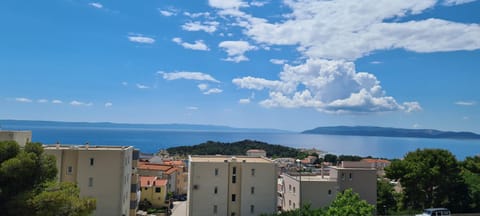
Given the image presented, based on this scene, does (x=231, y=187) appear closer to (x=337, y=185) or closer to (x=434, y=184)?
(x=337, y=185)

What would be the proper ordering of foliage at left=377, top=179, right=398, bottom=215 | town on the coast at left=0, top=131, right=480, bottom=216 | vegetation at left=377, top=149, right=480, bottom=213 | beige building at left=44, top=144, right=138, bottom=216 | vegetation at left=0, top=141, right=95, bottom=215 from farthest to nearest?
foliage at left=377, top=179, right=398, bottom=215
vegetation at left=377, top=149, right=480, bottom=213
town on the coast at left=0, top=131, right=480, bottom=216
beige building at left=44, top=144, right=138, bottom=216
vegetation at left=0, top=141, right=95, bottom=215

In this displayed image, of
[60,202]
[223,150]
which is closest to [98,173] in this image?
[60,202]

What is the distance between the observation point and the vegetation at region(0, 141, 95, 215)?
17.6 metres

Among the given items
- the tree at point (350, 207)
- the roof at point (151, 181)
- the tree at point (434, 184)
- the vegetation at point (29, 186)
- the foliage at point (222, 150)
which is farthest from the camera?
the foliage at point (222, 150)

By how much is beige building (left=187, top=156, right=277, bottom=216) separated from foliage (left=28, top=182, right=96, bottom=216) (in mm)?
14001

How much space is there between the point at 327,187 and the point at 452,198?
1284cm

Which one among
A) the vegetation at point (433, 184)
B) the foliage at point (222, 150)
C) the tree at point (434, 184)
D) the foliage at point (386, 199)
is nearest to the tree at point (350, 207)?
the vegetation at point (433, 184)

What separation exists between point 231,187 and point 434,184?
785 inches

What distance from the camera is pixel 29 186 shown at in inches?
731

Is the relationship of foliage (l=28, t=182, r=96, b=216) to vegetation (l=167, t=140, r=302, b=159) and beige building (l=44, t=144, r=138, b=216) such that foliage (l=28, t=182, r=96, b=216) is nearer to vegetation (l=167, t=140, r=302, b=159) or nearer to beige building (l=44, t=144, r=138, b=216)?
beige building (l=44, t=144, r=138, b=216)

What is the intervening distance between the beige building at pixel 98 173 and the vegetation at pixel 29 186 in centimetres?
1121

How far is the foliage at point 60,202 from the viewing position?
17.8 metres

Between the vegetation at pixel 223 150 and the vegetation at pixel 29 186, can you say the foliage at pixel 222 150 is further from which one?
the vegetation at pixel 29 186

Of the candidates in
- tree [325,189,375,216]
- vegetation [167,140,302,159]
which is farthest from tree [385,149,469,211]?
vegetation [167,140,302,159]
